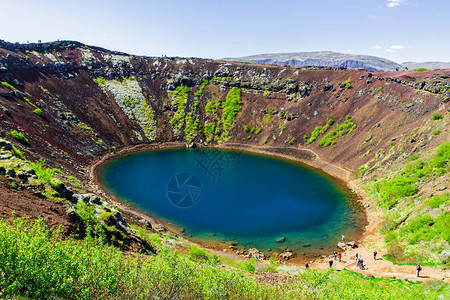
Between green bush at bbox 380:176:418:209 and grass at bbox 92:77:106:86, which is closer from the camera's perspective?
green bush at bbox 380:176:418:209

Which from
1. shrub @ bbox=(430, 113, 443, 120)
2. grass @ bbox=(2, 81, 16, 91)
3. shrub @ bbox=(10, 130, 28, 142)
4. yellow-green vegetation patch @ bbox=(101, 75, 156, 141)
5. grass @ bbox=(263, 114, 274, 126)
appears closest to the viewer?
shrub @ bbox=(10, 130, 28, 142)

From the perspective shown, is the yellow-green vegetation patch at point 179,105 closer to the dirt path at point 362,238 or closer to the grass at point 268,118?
the dirt path at point 362,238

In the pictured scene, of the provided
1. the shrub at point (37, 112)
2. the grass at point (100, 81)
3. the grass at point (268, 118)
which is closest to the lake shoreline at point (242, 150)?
the grass at point (268, 118)

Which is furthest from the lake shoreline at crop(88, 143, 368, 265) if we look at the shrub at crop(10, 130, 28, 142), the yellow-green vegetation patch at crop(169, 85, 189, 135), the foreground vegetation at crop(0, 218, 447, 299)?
the foreground vegetation at crop(0, 218, 447, 299)

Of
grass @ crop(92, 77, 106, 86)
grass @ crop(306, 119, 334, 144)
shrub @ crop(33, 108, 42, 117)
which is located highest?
grass @ crop(92, 77, 106, 86)

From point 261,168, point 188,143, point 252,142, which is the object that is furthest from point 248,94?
point 261,168

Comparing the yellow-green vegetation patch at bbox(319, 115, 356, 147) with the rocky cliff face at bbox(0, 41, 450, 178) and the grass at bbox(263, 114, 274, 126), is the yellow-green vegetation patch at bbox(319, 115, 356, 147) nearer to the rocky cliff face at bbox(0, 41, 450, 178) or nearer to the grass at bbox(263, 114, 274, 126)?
the rocky cliff face at bbox(0, 41, 450, 178)
